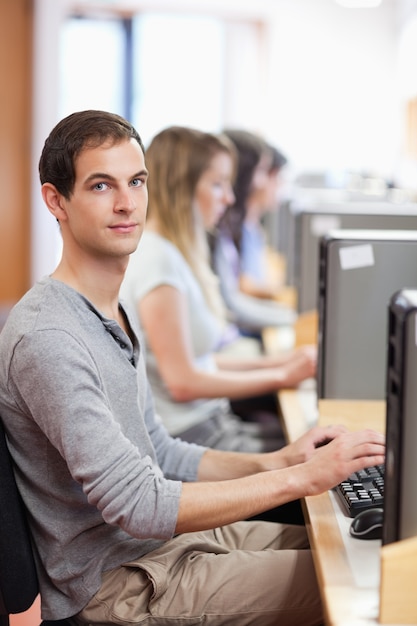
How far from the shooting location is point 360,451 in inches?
47.3

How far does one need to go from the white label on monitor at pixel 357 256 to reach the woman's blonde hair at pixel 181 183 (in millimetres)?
514

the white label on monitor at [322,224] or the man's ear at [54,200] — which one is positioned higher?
the man's ear at [54,200]

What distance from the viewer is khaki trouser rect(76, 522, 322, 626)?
1216mm

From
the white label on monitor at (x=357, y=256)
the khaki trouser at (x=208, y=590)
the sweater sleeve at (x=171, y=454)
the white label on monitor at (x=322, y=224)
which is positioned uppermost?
the white label on monitor at (x=357, y=256)

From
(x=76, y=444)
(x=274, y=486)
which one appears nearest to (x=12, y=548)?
(x=76, y=444)

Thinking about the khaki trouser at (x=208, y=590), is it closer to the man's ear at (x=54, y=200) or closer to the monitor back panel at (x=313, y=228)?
the man's ear at (x=54, y=200)

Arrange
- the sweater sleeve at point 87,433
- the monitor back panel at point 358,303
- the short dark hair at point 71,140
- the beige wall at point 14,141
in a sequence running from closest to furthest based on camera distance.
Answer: the sweater sleeve at point 87,433
the short dark hair at point 71,140
the monitor back panel at point 358,303
the beige wall at point 14,141

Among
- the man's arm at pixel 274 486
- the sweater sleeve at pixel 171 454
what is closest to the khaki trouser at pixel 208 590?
the man's arm at pixel 274 486

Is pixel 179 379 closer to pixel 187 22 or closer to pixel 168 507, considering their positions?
pixel 168 507

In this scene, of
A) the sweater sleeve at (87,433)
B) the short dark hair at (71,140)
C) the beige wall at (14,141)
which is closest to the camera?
the sweater sleeve at (87,433)

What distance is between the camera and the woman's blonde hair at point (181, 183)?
2186 millimetres

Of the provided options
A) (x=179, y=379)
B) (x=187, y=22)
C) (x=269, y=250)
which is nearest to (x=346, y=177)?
(x=269, y=250)

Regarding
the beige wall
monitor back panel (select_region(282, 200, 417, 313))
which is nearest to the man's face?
monitor back panel (select_region(282, 200, 417, 313))

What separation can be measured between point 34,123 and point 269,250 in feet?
8.21
